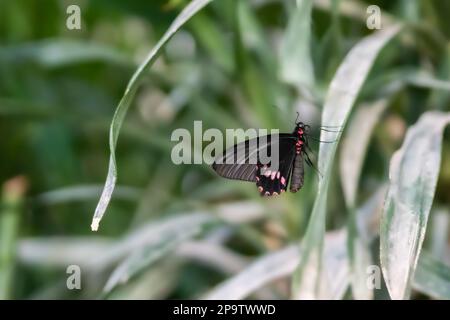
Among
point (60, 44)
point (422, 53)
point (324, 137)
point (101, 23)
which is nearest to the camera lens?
point (324, 137)

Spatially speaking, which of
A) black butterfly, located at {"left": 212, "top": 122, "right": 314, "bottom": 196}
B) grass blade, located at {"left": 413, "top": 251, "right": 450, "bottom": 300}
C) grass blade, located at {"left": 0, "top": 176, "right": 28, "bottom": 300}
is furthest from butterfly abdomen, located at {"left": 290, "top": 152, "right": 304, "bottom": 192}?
grass blade, located at {"left": 0, "top": 176, "right": 28, "bottom": 300}

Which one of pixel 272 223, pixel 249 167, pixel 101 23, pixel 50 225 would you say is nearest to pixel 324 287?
pixel 249 167

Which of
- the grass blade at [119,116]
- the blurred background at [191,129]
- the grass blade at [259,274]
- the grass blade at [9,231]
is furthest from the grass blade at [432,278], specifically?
the grass blade at [9,231]

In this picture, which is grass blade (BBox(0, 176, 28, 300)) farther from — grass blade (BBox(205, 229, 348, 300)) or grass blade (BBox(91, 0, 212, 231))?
grass blade (BBox(91, 0, 212, 231))

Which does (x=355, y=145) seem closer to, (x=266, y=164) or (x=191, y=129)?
(x=266, y=164)

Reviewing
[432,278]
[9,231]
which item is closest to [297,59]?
[432,278]
